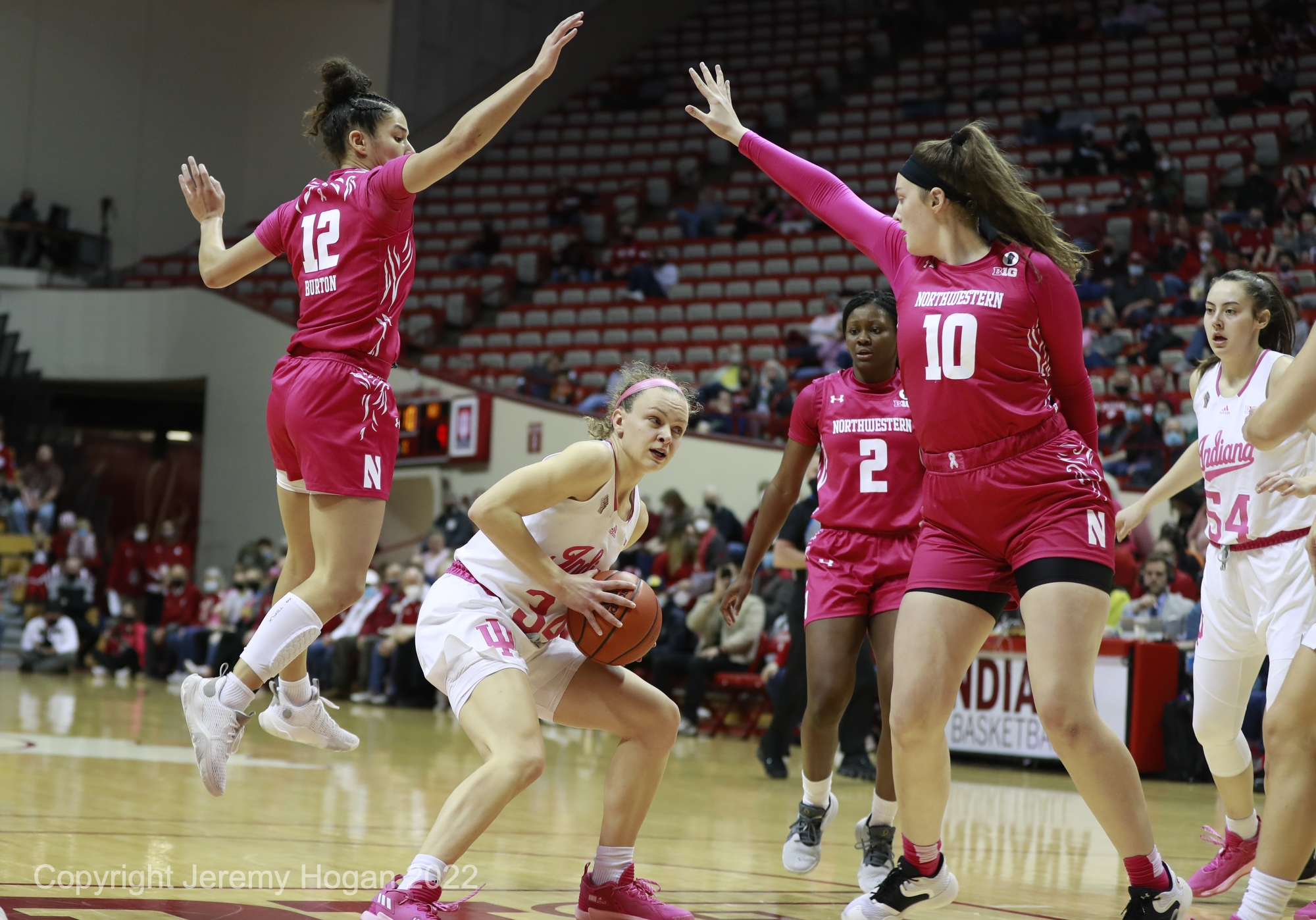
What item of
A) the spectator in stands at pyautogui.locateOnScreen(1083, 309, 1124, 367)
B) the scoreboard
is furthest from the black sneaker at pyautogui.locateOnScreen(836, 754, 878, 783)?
the scoreboard

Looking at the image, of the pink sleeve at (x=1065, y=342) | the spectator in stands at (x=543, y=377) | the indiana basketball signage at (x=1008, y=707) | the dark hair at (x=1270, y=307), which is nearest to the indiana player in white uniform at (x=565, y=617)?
the pink sleeve at (x=1065, y=342)

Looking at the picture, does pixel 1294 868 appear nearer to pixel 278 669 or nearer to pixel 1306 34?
pixel 278 669

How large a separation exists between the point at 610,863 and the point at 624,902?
12cm

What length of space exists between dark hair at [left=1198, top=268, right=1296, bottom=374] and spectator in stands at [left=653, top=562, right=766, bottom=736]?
21.4 feet

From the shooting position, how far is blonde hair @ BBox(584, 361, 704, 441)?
404 cm

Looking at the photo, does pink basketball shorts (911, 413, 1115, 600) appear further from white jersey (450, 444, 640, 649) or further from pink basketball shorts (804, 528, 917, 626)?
pink basketball shorts (804, 528, 917, 626)

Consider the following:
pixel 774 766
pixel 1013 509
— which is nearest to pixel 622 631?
pixel 1013 509

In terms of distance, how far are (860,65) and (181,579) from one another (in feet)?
46.6

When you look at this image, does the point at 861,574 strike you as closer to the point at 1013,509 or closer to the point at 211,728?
the point at 1013,509

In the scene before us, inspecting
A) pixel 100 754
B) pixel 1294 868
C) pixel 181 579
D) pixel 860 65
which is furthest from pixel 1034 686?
pixel 860 65

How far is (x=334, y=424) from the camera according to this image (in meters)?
4.23

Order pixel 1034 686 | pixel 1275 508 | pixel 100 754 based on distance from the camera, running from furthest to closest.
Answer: pixel 100 754 → pixel 1275 508 → pixel 1034 686

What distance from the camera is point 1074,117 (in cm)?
1972

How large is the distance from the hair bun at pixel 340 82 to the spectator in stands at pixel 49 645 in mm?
14086
